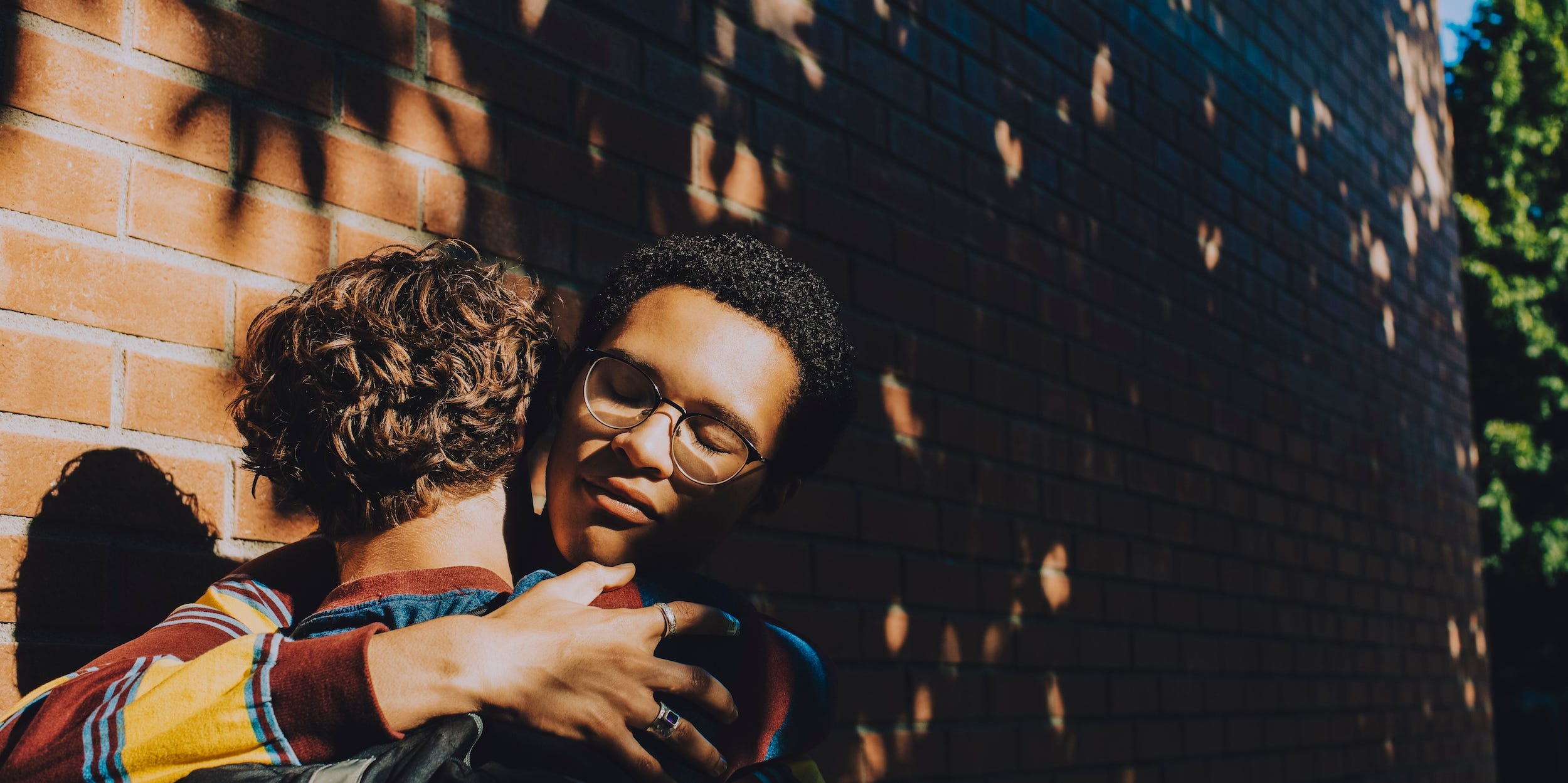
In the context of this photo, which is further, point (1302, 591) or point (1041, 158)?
point (1302, 591)

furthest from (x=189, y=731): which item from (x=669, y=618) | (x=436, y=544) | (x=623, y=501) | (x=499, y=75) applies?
(x=499, y=75)

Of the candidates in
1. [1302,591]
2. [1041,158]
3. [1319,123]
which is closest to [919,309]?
[1041,158]

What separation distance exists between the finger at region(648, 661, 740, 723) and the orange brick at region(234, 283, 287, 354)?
91 centimetres

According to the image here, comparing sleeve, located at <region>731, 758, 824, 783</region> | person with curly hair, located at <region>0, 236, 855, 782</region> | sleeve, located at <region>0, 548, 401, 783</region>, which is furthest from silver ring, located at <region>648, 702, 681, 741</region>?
sleeve, located at <region>0, 548, 401, 783</region>

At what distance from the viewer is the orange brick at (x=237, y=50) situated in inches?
69.0

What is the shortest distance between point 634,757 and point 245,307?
3.27 feet

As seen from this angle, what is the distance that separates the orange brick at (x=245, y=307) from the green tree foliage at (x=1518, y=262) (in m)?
14.5

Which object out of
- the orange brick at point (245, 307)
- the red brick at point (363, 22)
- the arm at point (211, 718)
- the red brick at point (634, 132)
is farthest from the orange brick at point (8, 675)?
the red brick at point (634, 132)

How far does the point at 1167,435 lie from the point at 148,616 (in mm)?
3074

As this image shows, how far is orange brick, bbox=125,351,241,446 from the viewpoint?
67.1 inches

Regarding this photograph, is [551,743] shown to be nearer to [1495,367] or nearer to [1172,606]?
[1172,606]

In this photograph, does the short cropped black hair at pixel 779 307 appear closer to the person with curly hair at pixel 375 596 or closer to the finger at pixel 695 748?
the person with curly hair at pixel 375 596

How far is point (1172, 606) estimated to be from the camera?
12.6ft

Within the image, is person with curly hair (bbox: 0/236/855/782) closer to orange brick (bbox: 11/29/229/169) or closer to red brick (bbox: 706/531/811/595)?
orange brick (bbox: 11/29/229/169)
